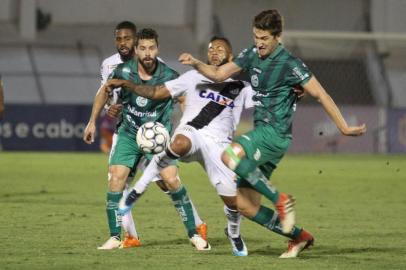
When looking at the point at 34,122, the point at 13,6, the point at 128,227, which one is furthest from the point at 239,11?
the point at 128,227

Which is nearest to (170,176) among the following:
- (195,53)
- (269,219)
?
(269,219)

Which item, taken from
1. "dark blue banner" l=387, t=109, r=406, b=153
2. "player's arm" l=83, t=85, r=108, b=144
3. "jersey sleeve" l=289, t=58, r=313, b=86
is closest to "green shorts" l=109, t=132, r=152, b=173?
"player's arm" l=83, t=85, r=108, b=144

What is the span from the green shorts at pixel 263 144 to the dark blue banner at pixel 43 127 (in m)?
20.6

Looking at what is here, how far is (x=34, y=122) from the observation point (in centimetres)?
2911

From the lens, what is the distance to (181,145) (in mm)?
9438

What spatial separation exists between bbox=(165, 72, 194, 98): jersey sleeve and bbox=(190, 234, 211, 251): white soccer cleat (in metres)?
1.27

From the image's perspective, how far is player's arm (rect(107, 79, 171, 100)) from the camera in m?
9.38

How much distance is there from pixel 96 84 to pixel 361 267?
25848 millimetres

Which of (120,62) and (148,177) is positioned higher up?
(120,62)

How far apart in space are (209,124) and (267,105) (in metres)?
0.94

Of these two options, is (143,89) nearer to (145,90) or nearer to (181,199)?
(145,90)

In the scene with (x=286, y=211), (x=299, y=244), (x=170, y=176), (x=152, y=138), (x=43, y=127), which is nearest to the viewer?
(x=286, y=211)

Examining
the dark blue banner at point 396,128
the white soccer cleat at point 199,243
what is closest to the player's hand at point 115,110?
the white soccer cleat at point 199,243

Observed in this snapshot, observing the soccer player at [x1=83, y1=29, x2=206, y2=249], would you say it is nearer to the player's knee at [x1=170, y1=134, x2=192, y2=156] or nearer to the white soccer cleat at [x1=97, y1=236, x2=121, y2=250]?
the white soccer cleat at [x1=97, y1=236, x2=121, y2=250]
